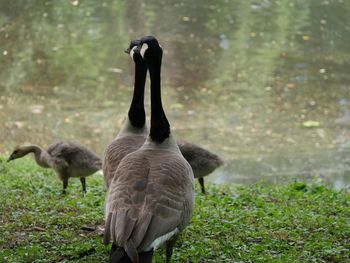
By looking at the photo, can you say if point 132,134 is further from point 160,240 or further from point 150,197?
point 160,240

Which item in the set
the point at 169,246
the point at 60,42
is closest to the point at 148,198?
the point at 169,246

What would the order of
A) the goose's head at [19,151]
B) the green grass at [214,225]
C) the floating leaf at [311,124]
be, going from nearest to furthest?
the green grass at [214,225] → the goose's head at [19,151] → the floating leaf at [311,124]

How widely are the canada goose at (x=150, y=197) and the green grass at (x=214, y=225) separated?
96 centimetres

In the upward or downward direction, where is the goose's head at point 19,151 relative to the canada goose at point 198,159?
downward

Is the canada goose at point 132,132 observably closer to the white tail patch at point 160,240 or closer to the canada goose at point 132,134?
the canada goose at point 132,134

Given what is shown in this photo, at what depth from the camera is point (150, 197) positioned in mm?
5312

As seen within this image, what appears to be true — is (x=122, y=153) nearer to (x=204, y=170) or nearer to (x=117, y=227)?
(x=117, y=227)

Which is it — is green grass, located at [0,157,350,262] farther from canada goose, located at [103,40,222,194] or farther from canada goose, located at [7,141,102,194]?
canada goose, located at [103,40,222,194]

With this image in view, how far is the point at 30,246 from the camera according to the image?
21.2 ft

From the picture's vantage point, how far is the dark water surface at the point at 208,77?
554 inches

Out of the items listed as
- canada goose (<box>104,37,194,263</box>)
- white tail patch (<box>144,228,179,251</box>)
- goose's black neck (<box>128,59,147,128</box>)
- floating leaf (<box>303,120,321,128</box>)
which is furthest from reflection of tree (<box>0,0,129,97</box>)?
white tail patch (<box>144,228,179,251</box>)

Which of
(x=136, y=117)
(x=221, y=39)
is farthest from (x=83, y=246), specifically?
(x=221, y=39)

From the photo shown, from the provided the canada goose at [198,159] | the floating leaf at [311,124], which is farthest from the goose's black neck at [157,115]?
the floating leaf at [311,124]

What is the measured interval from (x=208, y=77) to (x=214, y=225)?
1060 cm
